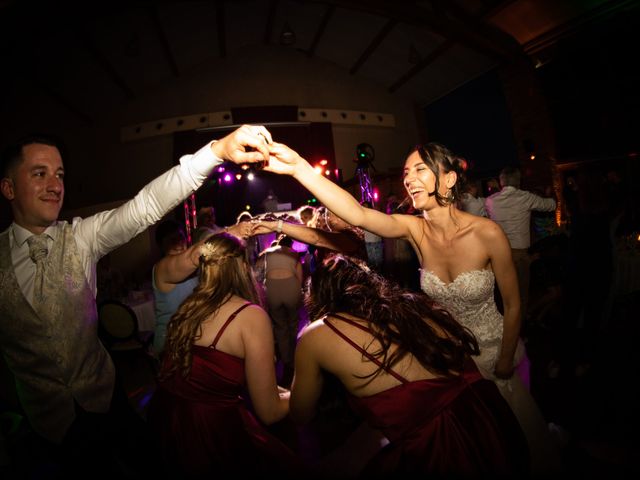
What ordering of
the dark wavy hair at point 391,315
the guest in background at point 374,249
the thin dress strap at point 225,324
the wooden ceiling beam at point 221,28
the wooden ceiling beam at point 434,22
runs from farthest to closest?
the wooden ceiling beam at point 221,28
the wooden ceiling beam at point 434,22
the guest in background at point 374,249
the thin dress strap at point 225,324
the dark wavy hair at point 391,315

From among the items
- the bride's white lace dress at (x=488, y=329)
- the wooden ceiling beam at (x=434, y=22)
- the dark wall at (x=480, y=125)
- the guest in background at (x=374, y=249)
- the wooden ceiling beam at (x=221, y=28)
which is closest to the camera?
the bride's white lace dress at (x=488, y=329)

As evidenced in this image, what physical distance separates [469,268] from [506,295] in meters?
0.24

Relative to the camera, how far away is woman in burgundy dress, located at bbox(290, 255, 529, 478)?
3.54 feet

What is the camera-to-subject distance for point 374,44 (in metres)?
9.06

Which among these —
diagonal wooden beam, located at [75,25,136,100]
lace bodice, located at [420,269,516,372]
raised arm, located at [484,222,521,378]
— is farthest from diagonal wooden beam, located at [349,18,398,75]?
lace bodice, located at [420,269,516,372]

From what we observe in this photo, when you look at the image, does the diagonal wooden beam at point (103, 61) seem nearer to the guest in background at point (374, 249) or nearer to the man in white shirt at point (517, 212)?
the guest in background at point (374, 249)

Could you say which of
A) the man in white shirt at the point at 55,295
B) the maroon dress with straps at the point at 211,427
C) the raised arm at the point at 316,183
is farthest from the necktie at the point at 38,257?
the raised arm at the point at 316,183

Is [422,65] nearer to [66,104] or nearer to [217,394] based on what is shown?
[66,104]

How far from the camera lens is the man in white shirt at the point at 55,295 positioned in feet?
4.33

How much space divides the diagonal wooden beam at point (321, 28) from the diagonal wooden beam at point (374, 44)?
4.67 ft

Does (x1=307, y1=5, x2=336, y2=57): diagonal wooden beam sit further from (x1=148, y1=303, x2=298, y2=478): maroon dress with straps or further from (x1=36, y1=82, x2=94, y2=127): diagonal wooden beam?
(x1=148, y1=303, x2=298, y2=478): maroon dress with straps

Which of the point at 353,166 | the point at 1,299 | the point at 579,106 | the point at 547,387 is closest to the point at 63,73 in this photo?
the point at 353,166

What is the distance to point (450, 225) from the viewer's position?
1.82 m

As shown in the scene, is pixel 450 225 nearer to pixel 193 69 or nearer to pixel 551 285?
pixel 551 285
